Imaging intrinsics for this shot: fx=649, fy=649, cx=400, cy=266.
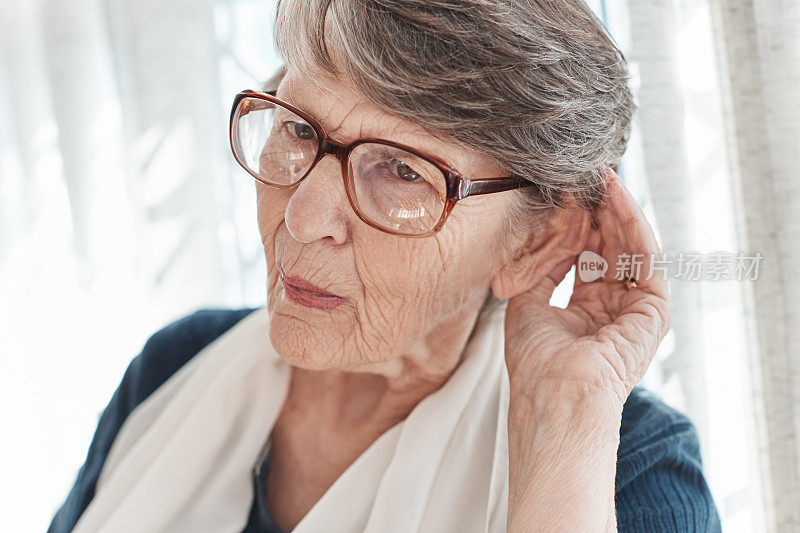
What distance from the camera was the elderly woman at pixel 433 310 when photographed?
0.93m

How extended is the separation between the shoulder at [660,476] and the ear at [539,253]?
0.32 meters

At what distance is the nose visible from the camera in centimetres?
101

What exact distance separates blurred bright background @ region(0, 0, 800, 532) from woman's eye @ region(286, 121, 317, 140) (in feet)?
2.58

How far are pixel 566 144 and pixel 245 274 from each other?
5.60 ft

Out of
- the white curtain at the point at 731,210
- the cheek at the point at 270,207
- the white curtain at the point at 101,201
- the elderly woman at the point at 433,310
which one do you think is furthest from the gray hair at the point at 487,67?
the white curtain at the point at 101,201

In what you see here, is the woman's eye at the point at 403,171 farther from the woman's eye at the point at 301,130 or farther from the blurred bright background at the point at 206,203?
the blurred bright background at the point at 206,203

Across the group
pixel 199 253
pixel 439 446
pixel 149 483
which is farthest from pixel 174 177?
pixel 439 446

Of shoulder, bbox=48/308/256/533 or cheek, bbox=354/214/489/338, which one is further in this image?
shoulder, bbox=48/308/256/533

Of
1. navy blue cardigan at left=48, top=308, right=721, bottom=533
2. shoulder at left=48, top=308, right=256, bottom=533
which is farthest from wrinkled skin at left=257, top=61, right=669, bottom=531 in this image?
shoulder at left=48, top=308, right=256, bottom=533

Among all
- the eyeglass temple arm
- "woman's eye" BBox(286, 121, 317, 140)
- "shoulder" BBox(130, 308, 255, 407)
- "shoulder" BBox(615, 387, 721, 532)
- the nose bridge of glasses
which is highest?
"woman's eye" BBox(286, 121, 317, 140)

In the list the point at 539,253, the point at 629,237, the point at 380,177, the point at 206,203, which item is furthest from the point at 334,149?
the point at 206,203

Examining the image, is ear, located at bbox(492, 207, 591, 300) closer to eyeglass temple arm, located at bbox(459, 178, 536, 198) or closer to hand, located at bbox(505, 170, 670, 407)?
hand, located at bbox(505, 170, 670, 407)

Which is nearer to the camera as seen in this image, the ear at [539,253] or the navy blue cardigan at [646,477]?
the navy blue cardigan at [646,477]

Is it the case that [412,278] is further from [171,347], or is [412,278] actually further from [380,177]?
[171,347]
